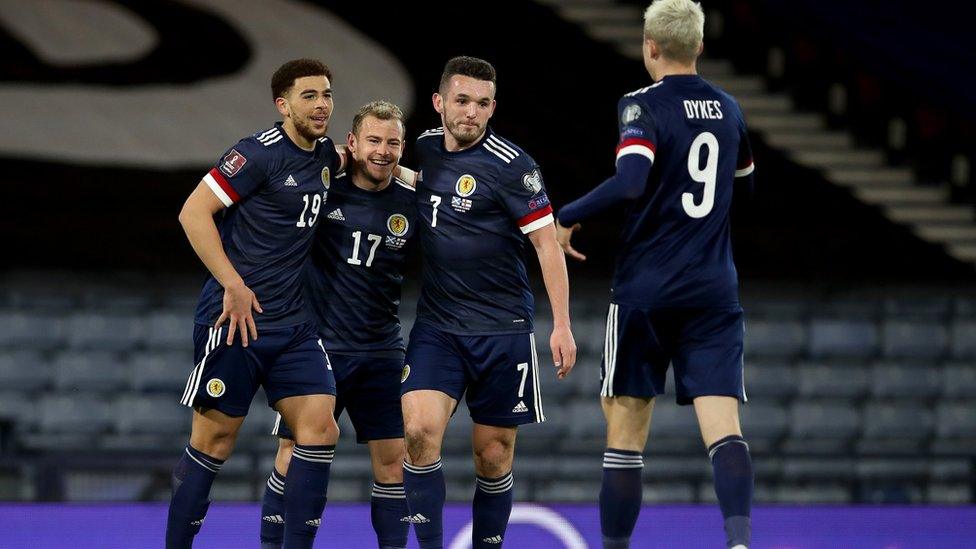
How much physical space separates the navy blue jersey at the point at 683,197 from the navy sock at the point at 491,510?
35.0 inches

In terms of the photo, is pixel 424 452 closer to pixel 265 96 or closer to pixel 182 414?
pixel 182 414

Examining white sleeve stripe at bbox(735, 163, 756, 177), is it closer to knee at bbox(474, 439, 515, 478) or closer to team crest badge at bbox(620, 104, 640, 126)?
team crest badge at bbox(620, 104, 640, 126)

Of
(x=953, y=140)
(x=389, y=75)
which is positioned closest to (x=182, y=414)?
(x=389, y=75)

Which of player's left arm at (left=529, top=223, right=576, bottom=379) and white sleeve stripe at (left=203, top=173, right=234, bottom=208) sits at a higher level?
white sleeve stripe at (left=203, top=173, right=234, bottom=208)

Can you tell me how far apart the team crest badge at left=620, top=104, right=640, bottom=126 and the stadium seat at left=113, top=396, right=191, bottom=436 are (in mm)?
5010

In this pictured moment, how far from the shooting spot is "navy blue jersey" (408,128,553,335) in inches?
182

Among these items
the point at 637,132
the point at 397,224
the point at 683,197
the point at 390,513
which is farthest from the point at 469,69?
the point at 390,513

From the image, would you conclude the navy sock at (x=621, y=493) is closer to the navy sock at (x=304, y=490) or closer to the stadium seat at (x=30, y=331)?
Answer: the navy sock at (x=304, y=490)

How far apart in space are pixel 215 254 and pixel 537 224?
102 cm

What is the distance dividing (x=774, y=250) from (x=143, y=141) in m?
4.14

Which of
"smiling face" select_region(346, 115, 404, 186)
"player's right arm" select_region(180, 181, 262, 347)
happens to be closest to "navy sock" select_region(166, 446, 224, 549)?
"player's right arm" select_region(180, 181, 262, 347)

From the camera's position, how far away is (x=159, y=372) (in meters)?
8.60

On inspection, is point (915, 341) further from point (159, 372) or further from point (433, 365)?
point (433, 365)

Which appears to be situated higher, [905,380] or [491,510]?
[905,380]
